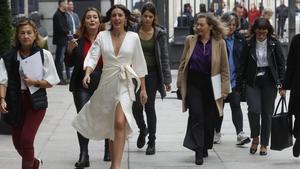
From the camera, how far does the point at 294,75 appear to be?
26.7 feet

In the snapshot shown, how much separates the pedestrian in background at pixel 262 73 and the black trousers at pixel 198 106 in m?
0.63

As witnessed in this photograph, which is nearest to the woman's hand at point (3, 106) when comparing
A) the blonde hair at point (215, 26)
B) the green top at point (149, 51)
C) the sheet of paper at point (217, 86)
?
the green top at point (149, 51)

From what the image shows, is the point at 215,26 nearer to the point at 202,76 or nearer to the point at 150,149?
the point at 202,76

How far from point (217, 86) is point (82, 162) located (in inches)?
68.5

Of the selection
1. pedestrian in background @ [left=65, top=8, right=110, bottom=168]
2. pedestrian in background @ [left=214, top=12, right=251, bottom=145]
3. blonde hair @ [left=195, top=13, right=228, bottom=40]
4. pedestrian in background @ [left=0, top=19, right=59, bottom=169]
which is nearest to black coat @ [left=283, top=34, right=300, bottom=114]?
blonde hair @ [left=195, top=13, right=228, bottom=40]

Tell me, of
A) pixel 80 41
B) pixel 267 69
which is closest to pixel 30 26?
pixel 80 41

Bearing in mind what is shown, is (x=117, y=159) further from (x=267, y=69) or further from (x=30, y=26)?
(x=267, y=69)

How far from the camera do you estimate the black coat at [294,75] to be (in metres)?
8.09

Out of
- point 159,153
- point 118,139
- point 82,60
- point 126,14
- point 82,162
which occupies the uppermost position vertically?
→ point 126,14

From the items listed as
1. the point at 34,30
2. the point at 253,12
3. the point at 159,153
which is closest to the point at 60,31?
the point at 253,12

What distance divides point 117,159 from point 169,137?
2931 mm

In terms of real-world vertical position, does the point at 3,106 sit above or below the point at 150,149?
above

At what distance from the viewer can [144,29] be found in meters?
8.99

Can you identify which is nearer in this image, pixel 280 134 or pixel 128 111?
pixel 128 111
